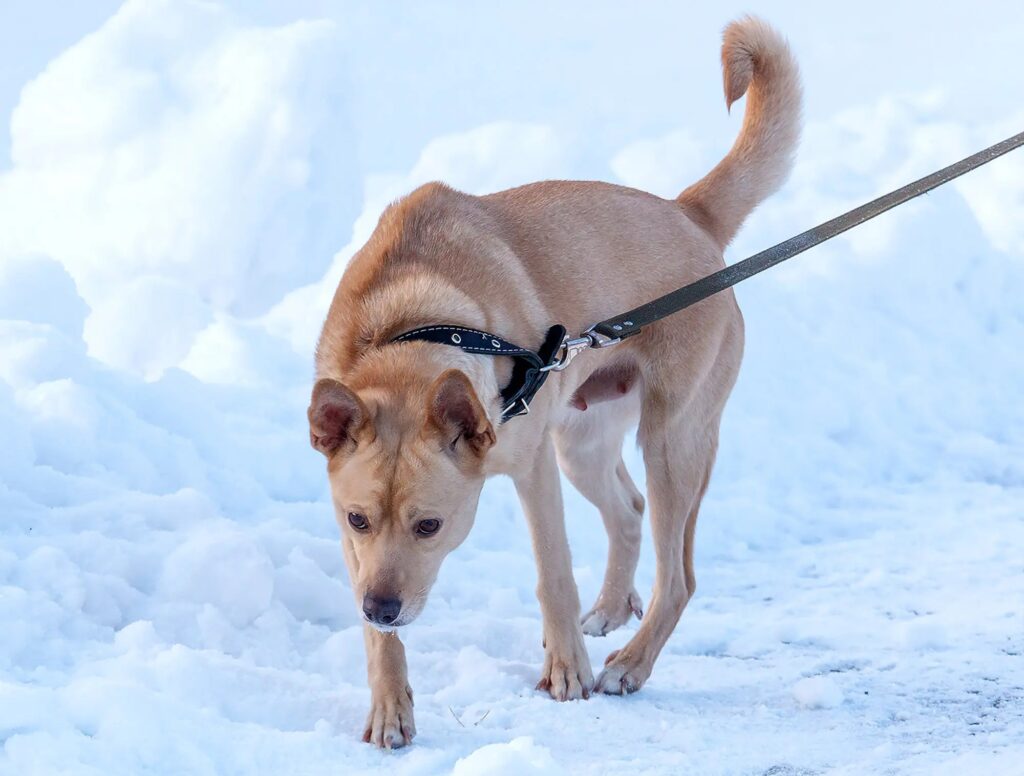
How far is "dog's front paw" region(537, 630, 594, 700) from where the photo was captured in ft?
12.2

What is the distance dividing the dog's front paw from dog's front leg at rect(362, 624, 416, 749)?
58cm

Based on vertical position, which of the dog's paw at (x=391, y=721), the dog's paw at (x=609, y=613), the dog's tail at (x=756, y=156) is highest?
the dog's tail at (x=756, y=156)

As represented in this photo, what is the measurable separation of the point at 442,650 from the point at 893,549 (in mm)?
2431

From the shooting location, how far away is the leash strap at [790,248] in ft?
11.6

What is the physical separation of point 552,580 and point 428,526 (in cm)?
86

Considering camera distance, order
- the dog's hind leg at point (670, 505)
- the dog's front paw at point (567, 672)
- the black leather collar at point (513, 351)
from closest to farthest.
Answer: the black leather collar at point (513, 351) < the dog's front paw at point (567, 672) < the dog's hind leg at point (670, 505)

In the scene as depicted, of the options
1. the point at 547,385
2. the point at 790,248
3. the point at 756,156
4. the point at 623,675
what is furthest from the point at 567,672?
the point at 756,156

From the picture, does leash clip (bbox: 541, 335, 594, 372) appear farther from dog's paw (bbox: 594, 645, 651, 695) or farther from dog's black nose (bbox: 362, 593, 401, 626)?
dog's paw (bbox: 594, 645, 651, 695)

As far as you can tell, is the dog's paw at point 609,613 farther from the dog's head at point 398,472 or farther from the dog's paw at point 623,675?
the dog's head at point 398,472

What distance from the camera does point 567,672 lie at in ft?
12.3

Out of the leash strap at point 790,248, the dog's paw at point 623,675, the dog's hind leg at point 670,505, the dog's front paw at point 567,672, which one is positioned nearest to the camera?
the leash strap at point 790,248

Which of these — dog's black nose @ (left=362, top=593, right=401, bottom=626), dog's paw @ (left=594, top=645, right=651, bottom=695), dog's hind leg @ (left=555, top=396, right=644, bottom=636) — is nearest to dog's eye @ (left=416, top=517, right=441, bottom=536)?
dog's black nose @ (left=362, top=593, right=401, bottom=626)

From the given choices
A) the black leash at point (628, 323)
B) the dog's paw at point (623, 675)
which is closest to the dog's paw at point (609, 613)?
the dog's paw at point (623, 675)

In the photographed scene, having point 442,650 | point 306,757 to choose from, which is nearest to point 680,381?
point 442,650
